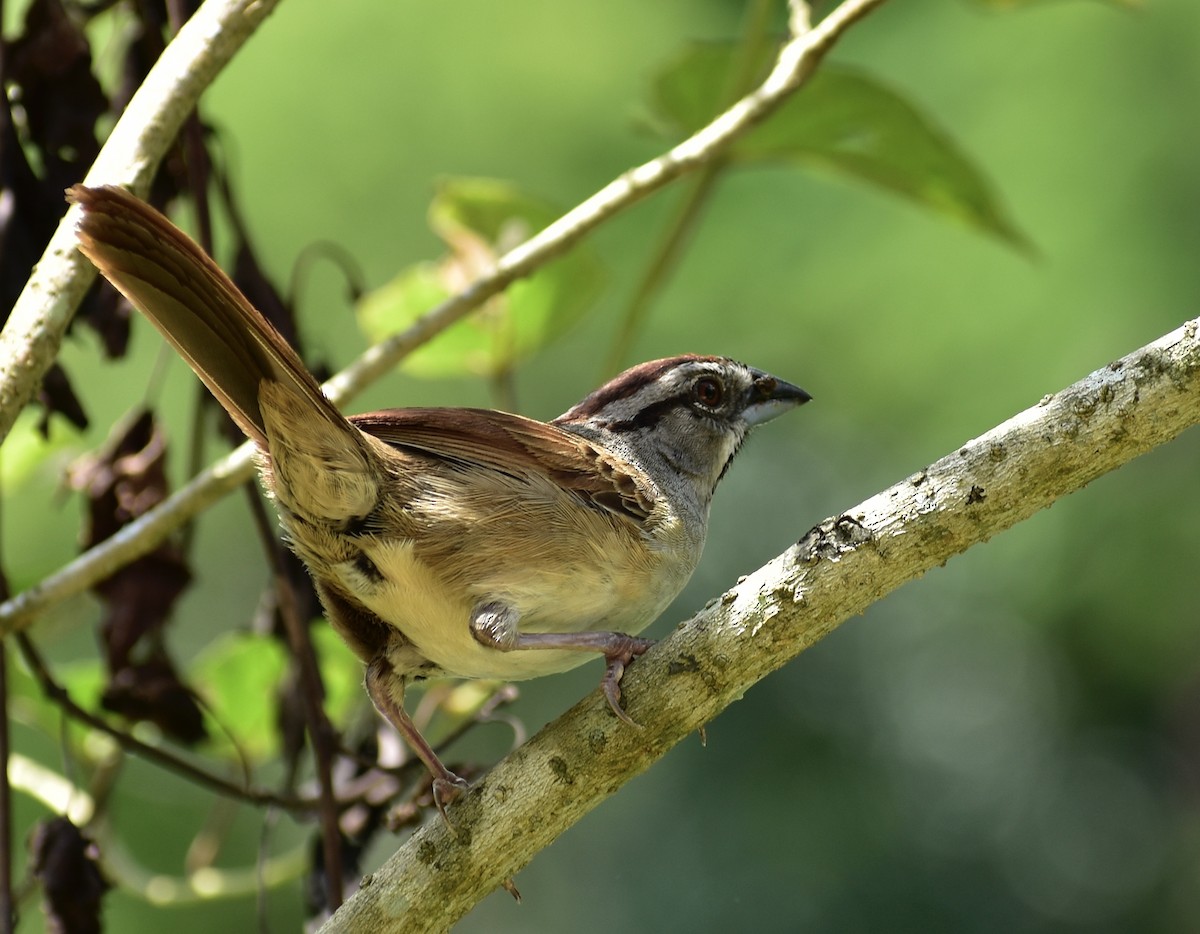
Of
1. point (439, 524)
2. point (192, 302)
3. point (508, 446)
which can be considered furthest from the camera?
point (508, 446)

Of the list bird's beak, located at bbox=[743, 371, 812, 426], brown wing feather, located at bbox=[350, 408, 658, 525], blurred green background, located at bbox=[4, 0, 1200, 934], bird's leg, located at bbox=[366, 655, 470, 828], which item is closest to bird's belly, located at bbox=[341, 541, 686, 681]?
bird's leg, located at bbox=[366, 655, 470, 828]

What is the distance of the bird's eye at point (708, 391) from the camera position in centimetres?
378

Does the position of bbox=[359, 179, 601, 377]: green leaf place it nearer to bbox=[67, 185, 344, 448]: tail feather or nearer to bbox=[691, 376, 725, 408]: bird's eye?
bbox=[691, 376, 725, 408]: bird's eye

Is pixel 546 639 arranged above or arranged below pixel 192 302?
below

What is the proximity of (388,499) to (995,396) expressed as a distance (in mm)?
4505

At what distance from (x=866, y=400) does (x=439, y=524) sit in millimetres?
5017

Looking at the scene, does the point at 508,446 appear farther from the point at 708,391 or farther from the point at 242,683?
the point at 242,683

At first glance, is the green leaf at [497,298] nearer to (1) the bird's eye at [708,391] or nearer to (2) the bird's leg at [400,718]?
(1) the bird's eye at [708,391]

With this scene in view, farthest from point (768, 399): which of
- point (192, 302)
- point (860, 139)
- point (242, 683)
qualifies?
point (192, 302)

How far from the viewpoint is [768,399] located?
12.7 feet

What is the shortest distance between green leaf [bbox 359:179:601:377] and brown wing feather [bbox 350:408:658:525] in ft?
2.28

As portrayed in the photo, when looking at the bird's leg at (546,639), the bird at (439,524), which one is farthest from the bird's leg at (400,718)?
→ the bird's leg at (546,639)

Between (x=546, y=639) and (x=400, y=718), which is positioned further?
(x=400, y=718)

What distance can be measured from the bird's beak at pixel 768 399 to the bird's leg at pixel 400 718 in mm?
1326
